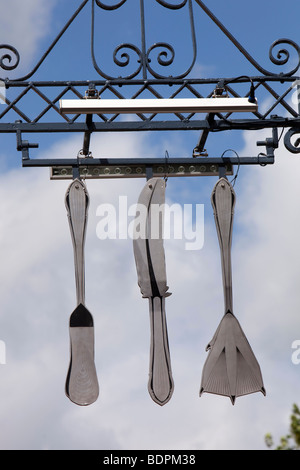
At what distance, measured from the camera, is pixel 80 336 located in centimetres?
665

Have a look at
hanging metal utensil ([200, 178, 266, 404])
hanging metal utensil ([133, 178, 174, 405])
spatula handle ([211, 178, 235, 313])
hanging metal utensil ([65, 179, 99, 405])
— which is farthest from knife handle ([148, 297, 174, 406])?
spatula handle ([211, 178, 235, 313])

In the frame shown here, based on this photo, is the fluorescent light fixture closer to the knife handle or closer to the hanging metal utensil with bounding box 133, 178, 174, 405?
the hanging metal utensil with bounding box 133, 178, 174, 405

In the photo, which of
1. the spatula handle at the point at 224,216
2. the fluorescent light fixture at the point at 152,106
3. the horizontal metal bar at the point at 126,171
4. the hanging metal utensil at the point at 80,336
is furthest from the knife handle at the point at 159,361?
the fluorescent light fixture at the point at 152,106

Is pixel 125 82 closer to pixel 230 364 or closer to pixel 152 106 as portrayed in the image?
pixel 152 106

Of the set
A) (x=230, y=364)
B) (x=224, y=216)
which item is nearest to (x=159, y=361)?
(x=230, y=364)

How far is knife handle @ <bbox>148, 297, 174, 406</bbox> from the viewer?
6.54m

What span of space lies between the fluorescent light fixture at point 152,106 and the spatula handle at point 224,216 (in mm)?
518

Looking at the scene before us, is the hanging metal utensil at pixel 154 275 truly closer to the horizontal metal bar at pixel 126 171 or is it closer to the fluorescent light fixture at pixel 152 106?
the horizontal metal bar at pixel 126 171

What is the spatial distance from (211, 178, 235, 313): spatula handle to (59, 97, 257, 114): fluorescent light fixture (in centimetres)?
52

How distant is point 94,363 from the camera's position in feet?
21.7

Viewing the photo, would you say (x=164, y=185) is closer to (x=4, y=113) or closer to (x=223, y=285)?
(x=223, y=285)

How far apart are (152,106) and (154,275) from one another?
1.12 meters

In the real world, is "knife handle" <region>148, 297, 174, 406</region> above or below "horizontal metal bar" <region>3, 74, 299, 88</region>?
below

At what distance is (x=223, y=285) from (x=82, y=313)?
955 millimetres
